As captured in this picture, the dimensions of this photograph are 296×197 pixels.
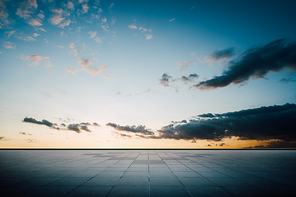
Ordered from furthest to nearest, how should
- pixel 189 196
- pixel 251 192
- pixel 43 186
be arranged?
pixel 43 186, pixel 251 192, pixel 189 196

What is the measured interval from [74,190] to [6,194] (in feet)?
8.95

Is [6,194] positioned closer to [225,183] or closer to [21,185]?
[21,185]

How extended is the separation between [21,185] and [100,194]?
4.65 meters

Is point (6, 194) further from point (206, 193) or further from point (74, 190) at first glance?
point (206, 193)

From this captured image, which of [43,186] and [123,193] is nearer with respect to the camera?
[123,193]

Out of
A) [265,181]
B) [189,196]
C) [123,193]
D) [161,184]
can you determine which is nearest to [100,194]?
[123,193]

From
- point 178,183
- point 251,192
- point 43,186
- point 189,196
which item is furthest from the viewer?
point 178,183

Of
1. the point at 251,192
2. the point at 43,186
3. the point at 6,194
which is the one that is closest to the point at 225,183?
the point at 251,192

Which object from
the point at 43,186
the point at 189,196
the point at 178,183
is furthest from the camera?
the point at 178,183

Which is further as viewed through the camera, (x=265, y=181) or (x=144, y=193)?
(x=265, y=181)

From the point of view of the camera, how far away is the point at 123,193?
22.5 feet

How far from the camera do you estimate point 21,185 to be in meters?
8.00

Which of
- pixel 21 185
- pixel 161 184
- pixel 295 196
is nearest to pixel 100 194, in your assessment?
pixel 161 184

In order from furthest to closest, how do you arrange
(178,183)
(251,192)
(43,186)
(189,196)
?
(178,183), (43,186), (251,192), (189,196)
